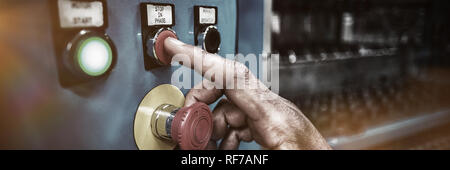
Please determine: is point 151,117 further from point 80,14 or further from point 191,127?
point 80,14

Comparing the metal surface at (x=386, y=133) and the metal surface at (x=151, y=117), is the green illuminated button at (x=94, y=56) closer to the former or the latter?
the metal surface at (x=151, y=117)

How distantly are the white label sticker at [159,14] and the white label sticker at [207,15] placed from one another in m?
0.08

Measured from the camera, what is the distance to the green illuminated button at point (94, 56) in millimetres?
380

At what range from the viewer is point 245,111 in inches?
21.5

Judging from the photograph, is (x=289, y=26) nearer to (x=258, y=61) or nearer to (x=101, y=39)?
(x=258, y=61)

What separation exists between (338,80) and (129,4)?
2.87 m

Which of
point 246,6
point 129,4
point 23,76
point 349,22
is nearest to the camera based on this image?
point 23,76

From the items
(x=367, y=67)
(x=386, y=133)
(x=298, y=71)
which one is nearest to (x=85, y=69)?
(x=386, y=133)

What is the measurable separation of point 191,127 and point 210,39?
0.65 feet

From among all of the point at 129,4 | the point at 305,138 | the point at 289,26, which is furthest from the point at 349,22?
the point at 129,4

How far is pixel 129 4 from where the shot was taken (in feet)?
1.50

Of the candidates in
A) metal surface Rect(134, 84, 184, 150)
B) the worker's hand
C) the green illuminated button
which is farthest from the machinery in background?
the green illuminated button

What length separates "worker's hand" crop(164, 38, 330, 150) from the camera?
506mm
